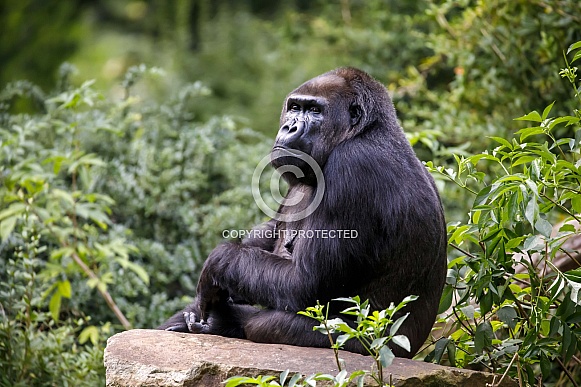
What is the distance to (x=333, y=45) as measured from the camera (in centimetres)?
895

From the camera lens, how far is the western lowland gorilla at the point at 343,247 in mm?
3387

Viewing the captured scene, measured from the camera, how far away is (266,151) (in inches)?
278

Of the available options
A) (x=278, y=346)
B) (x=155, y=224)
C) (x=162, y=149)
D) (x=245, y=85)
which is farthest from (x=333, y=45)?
(x=278, y=346)

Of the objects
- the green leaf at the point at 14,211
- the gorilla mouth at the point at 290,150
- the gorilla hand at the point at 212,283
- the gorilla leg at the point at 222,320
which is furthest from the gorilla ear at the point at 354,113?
the green leaf at the point at 14,211

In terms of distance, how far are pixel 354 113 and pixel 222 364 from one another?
5.07 feet

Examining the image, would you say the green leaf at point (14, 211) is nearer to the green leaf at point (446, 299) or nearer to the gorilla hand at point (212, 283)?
the gorilla hand at point (212, 283)

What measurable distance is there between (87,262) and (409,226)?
273 centimetres

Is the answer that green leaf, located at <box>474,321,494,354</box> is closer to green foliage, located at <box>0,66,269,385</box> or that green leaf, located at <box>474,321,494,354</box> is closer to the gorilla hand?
the gorilla hand

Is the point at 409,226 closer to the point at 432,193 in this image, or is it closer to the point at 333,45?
the point at 432,193

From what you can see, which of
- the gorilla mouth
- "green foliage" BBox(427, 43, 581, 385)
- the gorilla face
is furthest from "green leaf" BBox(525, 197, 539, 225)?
the gorilla mouth

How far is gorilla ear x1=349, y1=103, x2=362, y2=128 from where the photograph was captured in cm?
369

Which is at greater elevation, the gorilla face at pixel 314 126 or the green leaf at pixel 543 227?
the gorilla face at pixel 314 126

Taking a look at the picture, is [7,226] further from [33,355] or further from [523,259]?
Answer: [523,259]

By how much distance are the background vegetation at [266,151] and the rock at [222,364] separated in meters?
0.37
